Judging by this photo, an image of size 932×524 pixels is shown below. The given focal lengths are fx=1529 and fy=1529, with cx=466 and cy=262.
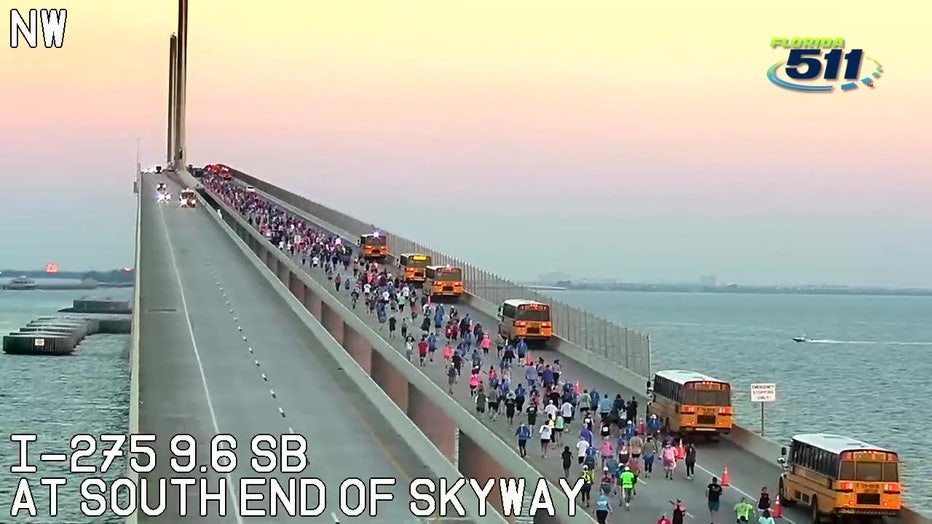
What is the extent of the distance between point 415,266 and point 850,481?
53.9 metres

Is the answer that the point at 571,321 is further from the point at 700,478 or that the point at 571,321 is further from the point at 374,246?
the point at 374,246

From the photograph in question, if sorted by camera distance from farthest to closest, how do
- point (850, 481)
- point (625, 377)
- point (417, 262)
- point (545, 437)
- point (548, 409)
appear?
1. point (417, 262)
2. point (625, 377)
3. point (548, 409)
4. point (545, 437)
5. point (850, 481)

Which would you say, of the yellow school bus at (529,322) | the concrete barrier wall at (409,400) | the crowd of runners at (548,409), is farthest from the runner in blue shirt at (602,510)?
the yellow school bus at (529,322)

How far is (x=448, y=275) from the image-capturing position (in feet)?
248

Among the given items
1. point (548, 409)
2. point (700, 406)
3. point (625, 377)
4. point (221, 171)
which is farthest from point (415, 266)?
point (221, 171)

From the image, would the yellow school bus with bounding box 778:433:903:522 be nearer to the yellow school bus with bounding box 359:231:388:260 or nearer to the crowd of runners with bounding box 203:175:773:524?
the crowd of runners with bounding box 203:175:773:524

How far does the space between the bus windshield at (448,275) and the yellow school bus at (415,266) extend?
19.9 feet

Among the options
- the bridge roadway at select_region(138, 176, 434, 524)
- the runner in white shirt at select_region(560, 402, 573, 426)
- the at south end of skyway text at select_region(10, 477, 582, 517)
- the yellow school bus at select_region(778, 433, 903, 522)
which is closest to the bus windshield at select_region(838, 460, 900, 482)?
the yellow school bus at select_region(778, 433, 903, 522)

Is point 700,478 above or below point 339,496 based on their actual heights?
above

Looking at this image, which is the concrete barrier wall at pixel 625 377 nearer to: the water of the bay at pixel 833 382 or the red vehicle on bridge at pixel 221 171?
the water of the bay at pixel 833 382

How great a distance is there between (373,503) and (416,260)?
51617 mm

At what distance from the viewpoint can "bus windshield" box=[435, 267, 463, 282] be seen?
7544 centimetres

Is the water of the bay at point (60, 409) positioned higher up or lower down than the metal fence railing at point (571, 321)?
lower down

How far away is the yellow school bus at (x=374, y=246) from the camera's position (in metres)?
98.3
